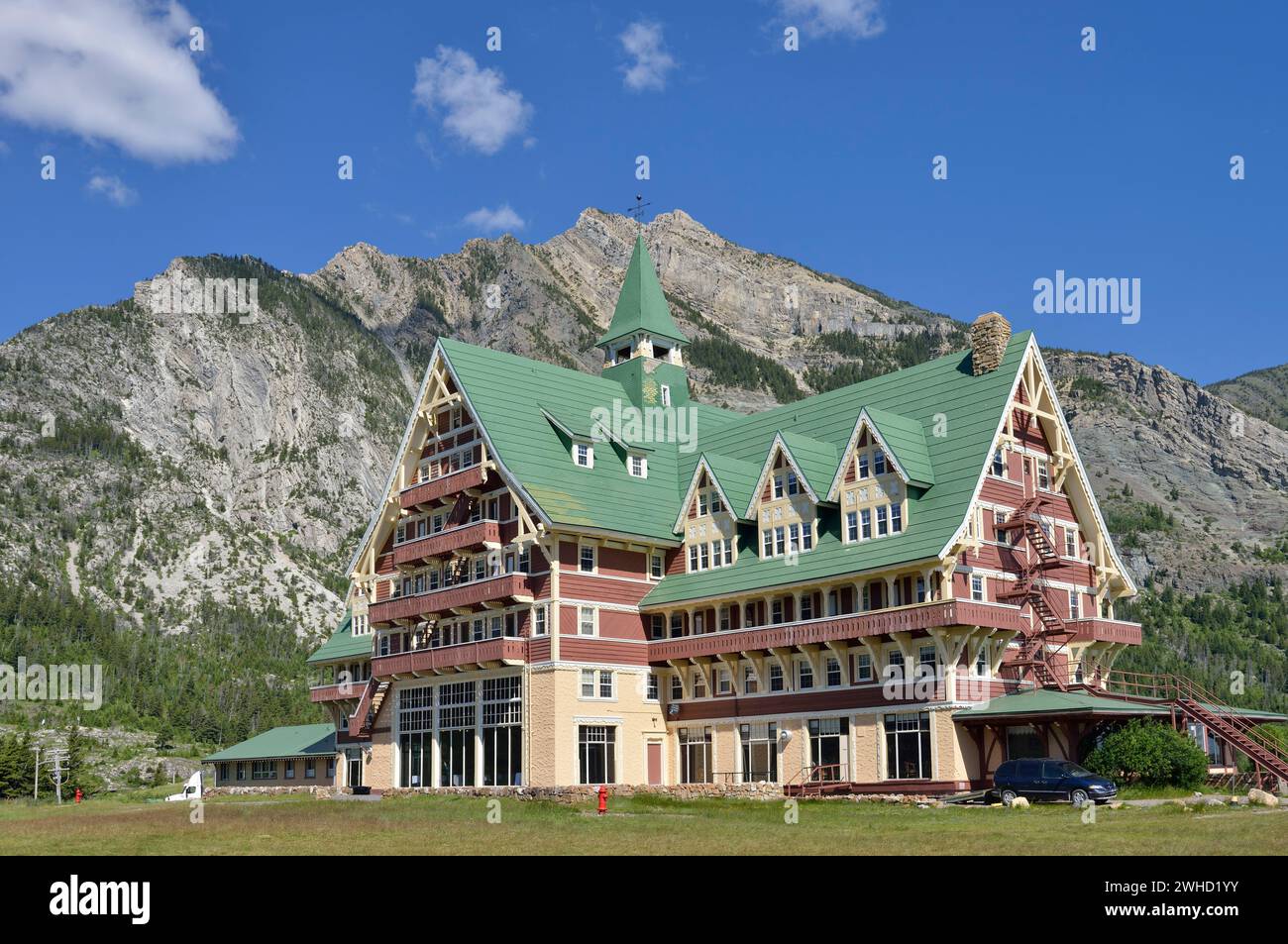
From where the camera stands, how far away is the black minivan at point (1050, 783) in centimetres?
4238

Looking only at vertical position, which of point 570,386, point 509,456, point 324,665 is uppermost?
point 570,386

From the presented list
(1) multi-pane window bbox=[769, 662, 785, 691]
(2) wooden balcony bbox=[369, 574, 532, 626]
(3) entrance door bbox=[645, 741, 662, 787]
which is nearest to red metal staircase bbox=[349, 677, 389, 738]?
(2) wooden balcony bbox=[369, 574, 532, 626]

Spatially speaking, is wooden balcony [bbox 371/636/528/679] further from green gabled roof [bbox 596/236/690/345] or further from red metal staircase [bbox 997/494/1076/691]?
red metal staircase [bbox 997/494/1076/691]

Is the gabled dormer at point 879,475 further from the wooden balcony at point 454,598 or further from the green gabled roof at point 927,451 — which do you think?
the wooden balcony at point 454,598

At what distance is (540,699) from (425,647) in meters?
11.0

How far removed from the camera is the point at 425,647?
231ft

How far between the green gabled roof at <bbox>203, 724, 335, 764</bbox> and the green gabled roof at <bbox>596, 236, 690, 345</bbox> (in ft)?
118

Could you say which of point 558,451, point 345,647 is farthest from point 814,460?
point 345,647

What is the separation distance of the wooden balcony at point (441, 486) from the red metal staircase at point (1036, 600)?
26006 millimetres

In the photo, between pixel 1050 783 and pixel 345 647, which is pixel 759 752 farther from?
pixel 345 647

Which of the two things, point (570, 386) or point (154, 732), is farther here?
point (154, 732)

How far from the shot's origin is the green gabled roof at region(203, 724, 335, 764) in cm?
9156
